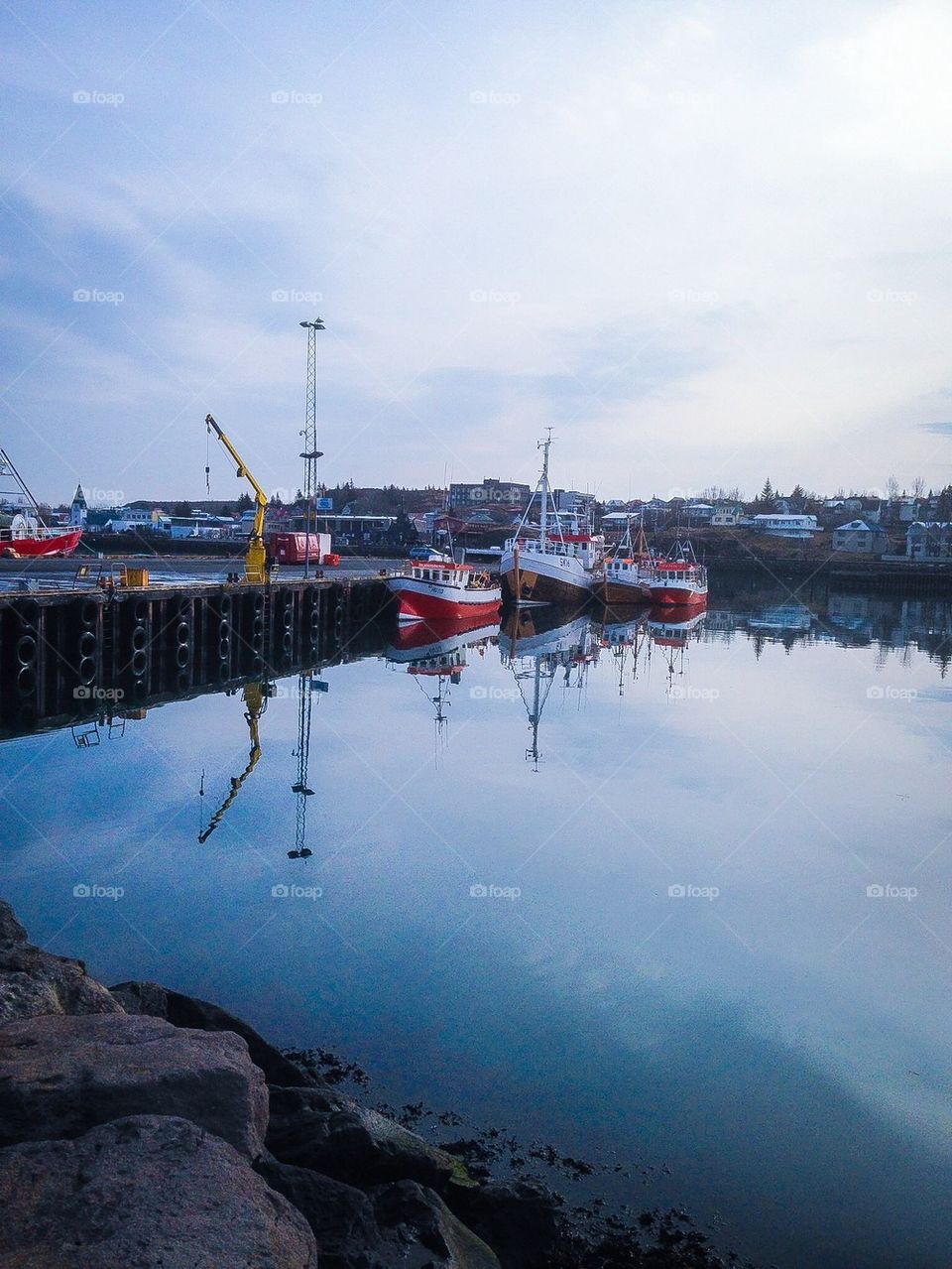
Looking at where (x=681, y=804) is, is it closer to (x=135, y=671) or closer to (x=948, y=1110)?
(x=948, y=1110)

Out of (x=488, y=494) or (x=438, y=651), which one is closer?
(x=438, y=651)

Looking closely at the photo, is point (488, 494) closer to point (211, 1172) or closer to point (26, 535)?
point (26, 535)

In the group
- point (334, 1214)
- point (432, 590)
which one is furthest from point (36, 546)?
point (334, 1214)

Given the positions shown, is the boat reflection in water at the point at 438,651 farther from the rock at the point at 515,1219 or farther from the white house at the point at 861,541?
the white house at the point at 861,541

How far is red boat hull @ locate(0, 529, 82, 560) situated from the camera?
1861 inches

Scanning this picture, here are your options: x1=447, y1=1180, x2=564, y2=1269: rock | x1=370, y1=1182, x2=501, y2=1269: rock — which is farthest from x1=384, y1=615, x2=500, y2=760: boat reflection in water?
x1=370, y1=1182, x2=501, y2=1269: rock

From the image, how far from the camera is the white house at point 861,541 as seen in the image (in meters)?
112

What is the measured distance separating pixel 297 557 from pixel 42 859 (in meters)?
51.3

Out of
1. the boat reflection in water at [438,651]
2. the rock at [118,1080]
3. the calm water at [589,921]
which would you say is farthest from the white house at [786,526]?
the rock at [118,1080]

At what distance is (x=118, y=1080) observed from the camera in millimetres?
4867

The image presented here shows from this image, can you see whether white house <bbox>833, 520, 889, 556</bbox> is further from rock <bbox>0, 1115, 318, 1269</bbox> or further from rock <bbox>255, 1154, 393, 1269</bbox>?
rock <bbox>0, 1115, 318, 1269</bbox>

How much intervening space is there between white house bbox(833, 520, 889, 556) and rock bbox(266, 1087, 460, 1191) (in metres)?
114

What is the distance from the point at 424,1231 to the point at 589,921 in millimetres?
6381

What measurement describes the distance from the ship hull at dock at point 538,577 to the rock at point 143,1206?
173 feet
